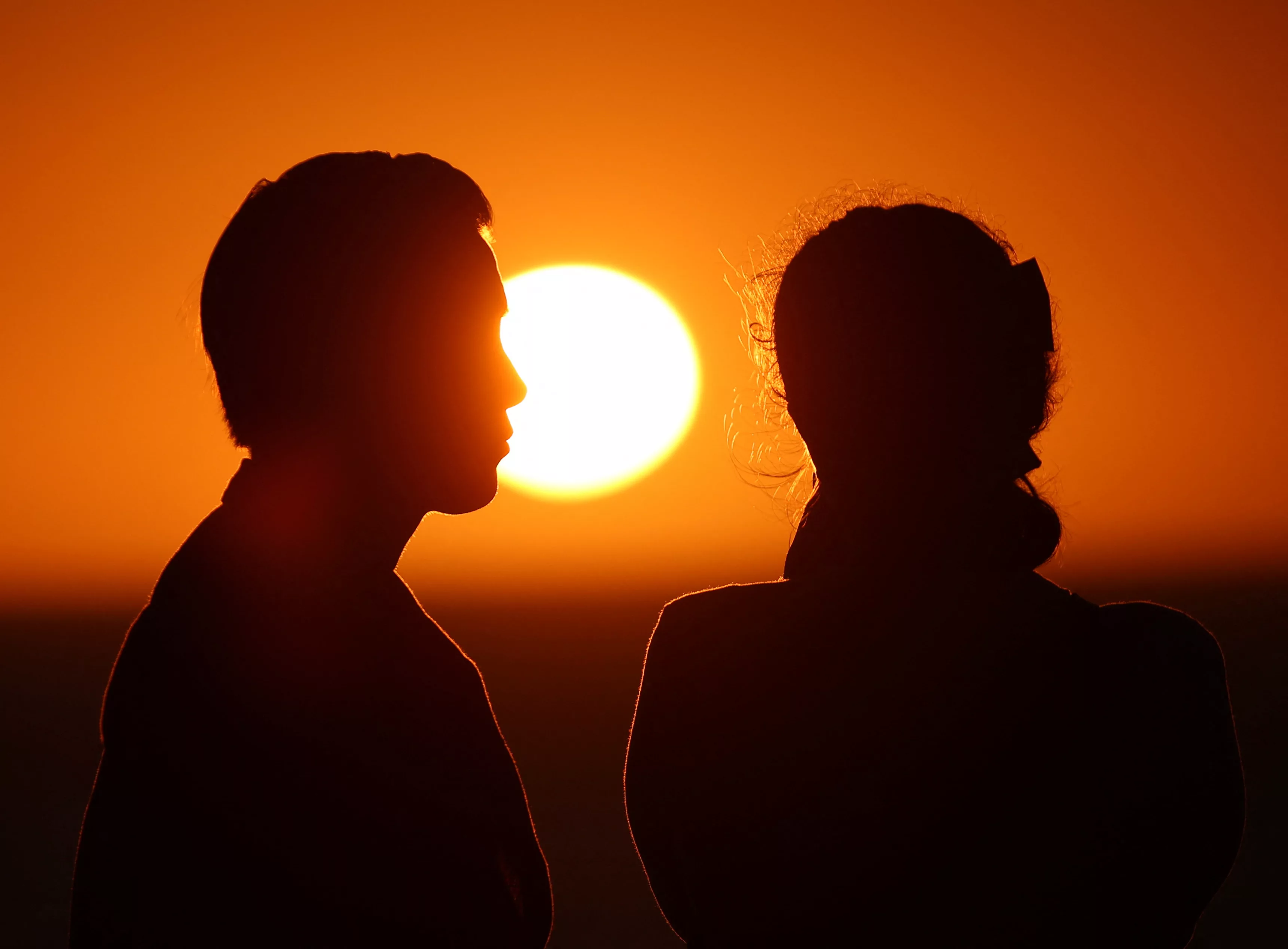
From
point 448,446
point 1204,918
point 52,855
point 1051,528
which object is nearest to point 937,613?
point 1051,528

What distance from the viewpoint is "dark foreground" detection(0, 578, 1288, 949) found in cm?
1770

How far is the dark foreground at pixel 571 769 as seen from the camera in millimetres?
17703

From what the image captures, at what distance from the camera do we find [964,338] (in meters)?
1.91

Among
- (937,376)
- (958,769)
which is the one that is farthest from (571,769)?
(937,376)

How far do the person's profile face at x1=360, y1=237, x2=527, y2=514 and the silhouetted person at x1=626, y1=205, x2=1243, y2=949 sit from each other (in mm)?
637

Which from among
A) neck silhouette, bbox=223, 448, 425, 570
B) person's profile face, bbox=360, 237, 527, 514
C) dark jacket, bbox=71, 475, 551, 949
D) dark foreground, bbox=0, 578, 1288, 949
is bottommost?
dark foreground, bbox=0, 578, 1288, 949

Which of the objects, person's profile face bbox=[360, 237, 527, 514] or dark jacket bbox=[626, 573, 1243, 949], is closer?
dark jacket bbox=[626, 573, 1243, 949]

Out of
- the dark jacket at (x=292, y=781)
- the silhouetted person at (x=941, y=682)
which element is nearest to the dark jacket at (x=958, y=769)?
the silhouetted person at (x=941, y=682)

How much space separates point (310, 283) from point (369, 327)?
0.49 feet

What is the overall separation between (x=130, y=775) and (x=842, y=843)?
1.34 m

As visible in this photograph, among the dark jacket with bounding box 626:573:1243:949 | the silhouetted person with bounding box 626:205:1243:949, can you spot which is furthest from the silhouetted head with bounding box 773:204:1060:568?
the dark jacket with bounding box 626:573:1243:949

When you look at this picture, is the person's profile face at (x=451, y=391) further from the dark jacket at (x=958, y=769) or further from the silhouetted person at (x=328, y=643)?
the dark jacket at (x=958, y=769)

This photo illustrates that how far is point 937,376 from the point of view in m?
1.92

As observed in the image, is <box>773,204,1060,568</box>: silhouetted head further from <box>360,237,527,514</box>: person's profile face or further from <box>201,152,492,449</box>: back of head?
<box>201,152,492,449</box>: back of head
